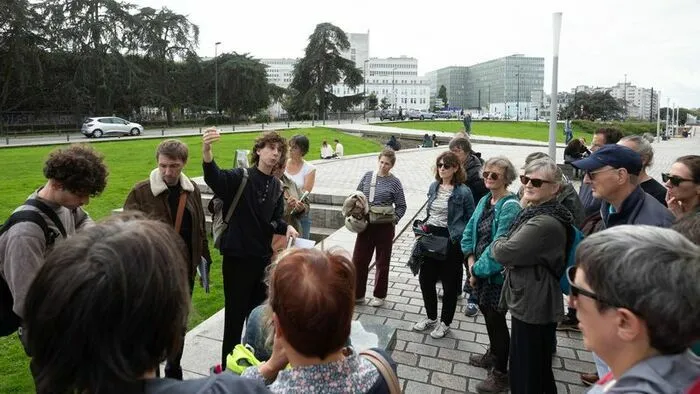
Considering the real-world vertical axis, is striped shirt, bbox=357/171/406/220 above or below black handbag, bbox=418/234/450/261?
above

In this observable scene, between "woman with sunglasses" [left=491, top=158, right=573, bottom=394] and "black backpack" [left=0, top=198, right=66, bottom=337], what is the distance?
274 cm

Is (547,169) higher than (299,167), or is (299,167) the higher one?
(547,169)

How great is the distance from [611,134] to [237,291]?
4.80m

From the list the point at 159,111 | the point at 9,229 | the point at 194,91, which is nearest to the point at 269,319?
the point at 9,229

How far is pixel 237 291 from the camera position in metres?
3.87

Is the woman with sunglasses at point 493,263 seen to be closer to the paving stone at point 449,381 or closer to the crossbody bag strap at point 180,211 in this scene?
the paving stone at point 449,381

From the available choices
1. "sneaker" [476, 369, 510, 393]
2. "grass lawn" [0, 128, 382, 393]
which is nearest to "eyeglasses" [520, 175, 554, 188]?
"sneaker" [476, 369, 510, 393]

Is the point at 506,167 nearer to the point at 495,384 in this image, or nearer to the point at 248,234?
the point at 495,384

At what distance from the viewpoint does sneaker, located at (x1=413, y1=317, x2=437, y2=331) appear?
4.89 m

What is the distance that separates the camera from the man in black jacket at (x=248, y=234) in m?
3.80

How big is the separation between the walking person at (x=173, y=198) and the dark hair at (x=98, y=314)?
8.28ft

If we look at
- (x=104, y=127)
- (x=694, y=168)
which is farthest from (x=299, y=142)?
(x=104, y=127)

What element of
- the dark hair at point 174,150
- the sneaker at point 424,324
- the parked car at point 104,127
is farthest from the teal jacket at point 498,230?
the parked car at point 104,127

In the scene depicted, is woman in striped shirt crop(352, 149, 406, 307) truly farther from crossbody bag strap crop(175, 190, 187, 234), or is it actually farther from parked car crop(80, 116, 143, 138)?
parked car crop(80, 116, 143, 138)
